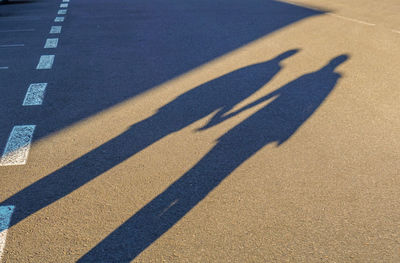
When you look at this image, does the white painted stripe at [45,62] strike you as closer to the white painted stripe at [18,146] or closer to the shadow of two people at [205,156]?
the white painted stripe at [18,146]

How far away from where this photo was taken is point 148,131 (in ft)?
19.2

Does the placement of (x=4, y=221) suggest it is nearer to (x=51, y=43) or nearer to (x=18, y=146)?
(x=18, y=146)

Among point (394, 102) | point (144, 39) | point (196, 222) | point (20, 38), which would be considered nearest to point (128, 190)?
point (196, 222)

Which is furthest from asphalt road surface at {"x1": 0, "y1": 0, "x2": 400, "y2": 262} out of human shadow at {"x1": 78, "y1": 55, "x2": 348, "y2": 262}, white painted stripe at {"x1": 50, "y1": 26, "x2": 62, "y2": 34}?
white painted stripe at {"x1": 50, "y1": 26, "x2": 62, "y2": 34}

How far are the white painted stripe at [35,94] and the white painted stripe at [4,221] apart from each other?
108 inches

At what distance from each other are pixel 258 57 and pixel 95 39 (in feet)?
12.5

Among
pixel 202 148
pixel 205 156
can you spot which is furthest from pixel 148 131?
pixel 205 156

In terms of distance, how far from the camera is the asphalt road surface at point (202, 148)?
12.8ft

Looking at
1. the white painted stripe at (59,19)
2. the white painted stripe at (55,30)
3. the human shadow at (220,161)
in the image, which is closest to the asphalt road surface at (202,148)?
the human shadow at (220,161)

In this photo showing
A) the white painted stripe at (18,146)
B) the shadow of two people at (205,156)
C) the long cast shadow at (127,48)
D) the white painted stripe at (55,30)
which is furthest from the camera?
the white painted stripe at (55,30)

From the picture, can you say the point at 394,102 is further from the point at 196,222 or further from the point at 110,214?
the point at 110,214

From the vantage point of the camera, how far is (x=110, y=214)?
422cm

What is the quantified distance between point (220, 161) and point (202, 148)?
369 millimetres

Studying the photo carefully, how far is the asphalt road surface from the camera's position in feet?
12.8
